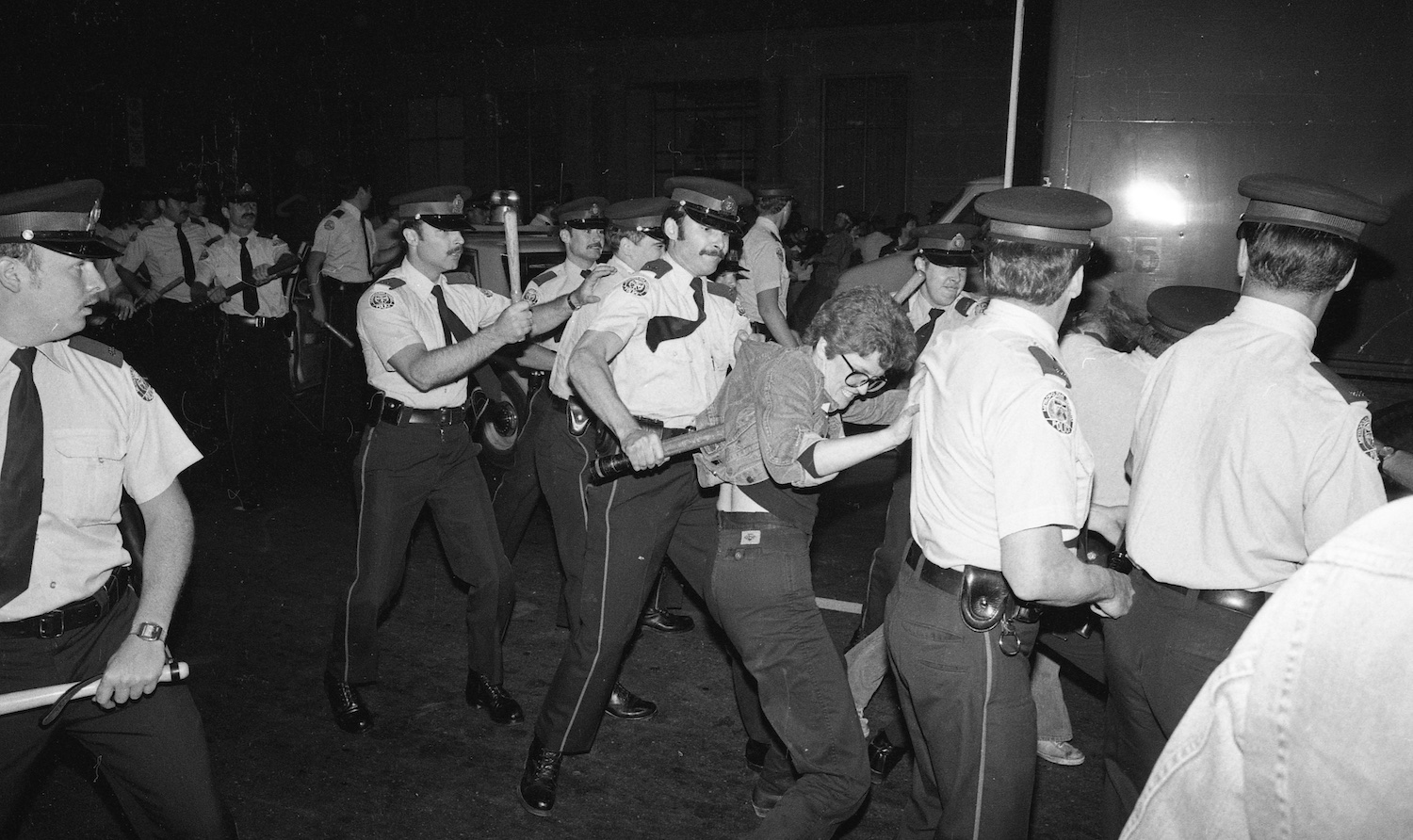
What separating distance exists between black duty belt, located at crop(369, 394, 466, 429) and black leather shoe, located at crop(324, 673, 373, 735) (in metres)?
1.17

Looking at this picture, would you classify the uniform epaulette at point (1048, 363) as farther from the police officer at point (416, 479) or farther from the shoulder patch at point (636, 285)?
the police officer at point (416, 479)

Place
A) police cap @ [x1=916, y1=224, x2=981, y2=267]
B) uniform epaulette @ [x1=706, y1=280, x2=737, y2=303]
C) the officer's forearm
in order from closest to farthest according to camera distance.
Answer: the officer's forearm < uniform epaulette @ [x1=706, y1=280, x2=737, y2=303] < police cap @ [x1=916, y1=224, x2=981, y2=267]

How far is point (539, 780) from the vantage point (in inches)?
152

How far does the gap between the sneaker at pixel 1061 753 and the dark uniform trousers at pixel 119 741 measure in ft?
10.00

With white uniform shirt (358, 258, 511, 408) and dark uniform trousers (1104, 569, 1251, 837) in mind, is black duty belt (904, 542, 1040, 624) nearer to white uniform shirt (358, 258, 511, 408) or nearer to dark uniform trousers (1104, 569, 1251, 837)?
dark uniform trousers (1104, 569, 1251, 837)

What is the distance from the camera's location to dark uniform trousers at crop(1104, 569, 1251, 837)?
2469 millimetres

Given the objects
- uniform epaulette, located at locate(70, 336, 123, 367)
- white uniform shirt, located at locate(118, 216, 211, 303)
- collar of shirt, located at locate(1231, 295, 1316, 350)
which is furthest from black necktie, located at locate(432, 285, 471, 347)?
white uniform shirt, located at locate(118, 216, 211, 303)

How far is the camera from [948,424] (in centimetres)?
247

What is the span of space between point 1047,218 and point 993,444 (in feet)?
1.85

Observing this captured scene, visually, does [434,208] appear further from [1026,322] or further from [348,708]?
[1026,322]

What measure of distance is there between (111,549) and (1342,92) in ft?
16.4

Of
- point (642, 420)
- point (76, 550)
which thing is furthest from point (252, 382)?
point (76, 550)

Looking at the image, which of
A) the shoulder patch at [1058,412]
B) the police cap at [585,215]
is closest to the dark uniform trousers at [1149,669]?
the shoulder patch at [1058,412]

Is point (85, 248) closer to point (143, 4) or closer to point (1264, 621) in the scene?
point (1264, 621)
